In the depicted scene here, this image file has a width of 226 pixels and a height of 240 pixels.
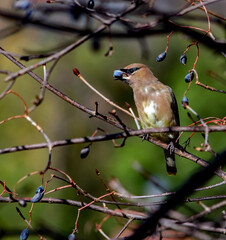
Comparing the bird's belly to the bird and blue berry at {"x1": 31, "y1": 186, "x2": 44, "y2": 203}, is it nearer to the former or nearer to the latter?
the bird

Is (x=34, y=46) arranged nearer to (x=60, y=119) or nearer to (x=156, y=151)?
(x=60, y=119)

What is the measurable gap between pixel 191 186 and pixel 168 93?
7.68 feet

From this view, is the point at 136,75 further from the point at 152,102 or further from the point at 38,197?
the point at 38,197

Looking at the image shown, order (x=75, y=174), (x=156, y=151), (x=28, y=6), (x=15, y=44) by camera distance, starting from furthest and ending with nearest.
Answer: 1. (x=15, y=44)
2. (x=75, y=174)
3. (x=156, y=151)
4. (x=28, y=6)

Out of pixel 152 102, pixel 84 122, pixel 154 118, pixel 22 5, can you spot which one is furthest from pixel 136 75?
pixel 84 122

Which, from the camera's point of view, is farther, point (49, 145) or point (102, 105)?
point (102, 105)

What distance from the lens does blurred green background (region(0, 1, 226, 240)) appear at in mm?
5902

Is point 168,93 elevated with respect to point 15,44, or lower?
elevated

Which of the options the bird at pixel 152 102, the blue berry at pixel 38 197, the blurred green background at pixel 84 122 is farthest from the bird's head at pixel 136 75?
the blurred green background at pixel 84 122

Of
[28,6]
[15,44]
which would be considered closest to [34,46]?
[15,44]

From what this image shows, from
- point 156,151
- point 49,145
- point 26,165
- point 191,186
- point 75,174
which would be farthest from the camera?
point 75,174

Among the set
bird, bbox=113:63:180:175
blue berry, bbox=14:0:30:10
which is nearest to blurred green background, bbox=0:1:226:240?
bird, bbox=113:63:180:175

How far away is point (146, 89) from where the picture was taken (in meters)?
3.55

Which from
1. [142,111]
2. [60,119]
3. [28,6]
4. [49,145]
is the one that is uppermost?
[28,6]
